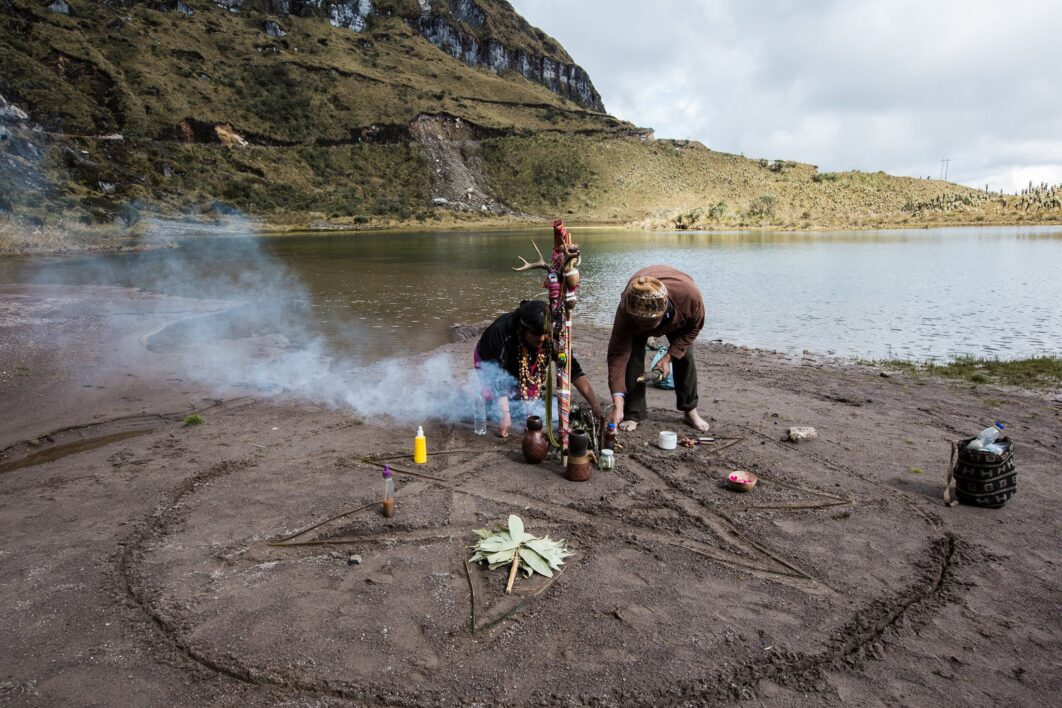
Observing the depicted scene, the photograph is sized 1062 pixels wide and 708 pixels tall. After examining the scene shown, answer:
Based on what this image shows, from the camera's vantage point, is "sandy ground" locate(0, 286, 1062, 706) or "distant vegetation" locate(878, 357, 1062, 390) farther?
"distant vegetation" locate(878, 357, 1062, 390)

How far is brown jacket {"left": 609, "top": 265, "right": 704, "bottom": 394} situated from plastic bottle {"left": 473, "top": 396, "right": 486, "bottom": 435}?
145 cm

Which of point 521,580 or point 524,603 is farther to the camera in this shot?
point 521,580

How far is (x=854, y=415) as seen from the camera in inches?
295

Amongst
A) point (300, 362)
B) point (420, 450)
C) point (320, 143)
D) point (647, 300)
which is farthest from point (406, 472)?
point (320, 143)

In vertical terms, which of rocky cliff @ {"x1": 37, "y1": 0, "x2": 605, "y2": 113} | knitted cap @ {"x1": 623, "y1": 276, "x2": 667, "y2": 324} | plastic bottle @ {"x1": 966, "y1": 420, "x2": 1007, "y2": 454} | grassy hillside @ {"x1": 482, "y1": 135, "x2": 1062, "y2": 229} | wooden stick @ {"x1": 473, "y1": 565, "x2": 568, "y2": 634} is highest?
rocky cliff @ {"x1": 37, "y1": 0, "x2": 605, "y2": 113}

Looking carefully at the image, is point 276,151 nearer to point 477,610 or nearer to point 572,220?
point 572,220

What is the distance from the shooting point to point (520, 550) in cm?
423

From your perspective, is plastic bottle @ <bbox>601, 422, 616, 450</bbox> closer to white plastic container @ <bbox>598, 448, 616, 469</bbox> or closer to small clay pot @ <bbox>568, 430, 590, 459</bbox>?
white plastic container @ <bbox>598, 448, 616, 469</bbox>

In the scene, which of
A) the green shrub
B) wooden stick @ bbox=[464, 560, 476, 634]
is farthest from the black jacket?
the green shrub

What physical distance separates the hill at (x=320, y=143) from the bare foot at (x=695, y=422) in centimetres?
3925

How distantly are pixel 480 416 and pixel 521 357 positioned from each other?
34.1 inches

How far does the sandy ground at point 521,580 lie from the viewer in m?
3.13

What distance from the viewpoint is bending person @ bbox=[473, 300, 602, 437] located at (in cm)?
598

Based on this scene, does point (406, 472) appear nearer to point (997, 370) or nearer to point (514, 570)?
point (514, 570)
